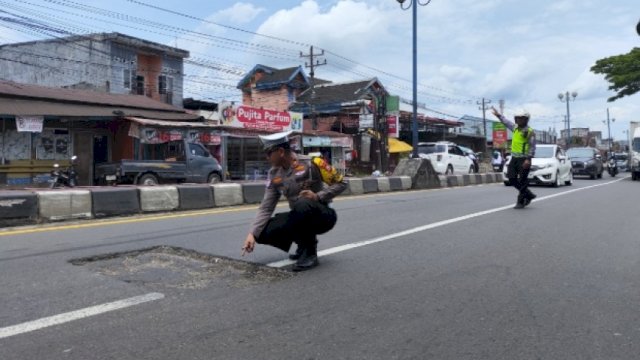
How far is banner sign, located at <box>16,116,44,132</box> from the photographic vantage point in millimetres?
17453

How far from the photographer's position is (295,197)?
5.52m

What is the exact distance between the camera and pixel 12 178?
723 inches

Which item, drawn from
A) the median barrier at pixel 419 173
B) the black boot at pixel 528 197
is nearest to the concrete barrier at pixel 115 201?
the black boot at pixel 528 197

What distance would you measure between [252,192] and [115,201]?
142 inches

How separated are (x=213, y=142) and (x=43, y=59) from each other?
1578cm

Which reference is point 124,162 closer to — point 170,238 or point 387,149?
point 170,238

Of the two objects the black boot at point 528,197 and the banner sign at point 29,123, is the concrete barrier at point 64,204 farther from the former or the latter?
the banner sign at point 29,123

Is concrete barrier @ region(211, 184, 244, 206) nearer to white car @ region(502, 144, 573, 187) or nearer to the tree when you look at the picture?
white car @ region(502, 144, 573, 187)

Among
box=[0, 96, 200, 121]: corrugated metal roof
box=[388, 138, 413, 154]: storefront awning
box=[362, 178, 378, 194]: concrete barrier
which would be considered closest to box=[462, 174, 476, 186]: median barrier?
box=[362, 178, 378, 194]: concrete barrier

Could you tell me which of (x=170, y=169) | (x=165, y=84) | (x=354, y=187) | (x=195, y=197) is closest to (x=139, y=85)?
(x=165, y=84)

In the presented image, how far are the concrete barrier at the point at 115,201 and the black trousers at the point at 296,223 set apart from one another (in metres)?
5.66

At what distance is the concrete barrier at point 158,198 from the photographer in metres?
10.8

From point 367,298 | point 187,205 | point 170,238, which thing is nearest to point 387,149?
point 187,205

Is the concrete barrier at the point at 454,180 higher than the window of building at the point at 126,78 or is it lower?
lower
